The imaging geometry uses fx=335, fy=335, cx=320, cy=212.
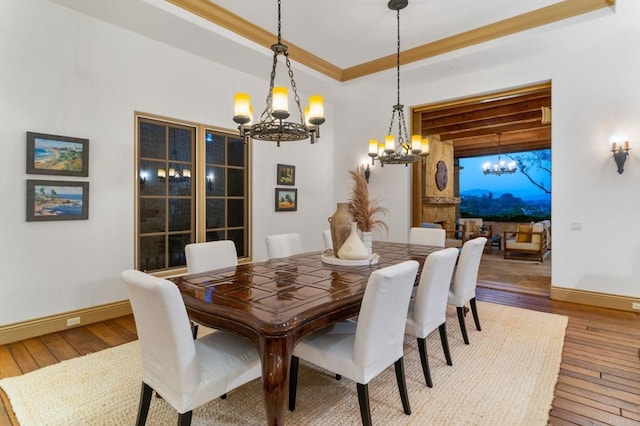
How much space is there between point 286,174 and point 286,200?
1.41 feet

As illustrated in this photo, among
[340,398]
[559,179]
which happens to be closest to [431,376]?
[340,398]

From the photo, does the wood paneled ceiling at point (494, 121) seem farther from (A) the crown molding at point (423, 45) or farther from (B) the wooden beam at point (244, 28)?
(B) the wooden beam at point (244, 28)

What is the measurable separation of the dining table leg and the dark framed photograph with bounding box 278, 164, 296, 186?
409 centimetres

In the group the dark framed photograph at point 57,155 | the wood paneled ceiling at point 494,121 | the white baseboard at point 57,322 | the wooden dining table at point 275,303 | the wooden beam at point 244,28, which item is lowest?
the white baseboard at point 57,322

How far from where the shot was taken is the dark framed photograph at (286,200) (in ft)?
17.7

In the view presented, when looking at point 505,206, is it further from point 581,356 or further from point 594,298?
point 581,356

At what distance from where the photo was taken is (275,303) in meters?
1.73

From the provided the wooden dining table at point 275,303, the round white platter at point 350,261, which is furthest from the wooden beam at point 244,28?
the round white platter at point 350,261

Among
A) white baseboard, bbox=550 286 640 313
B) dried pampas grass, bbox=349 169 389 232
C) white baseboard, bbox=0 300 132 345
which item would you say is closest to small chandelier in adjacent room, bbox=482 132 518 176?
white baseboard, bbox=550 286 640 313

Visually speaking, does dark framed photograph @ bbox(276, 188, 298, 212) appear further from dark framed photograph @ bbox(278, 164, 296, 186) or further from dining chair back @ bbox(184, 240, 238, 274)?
dining chair back @ bbox(184, 240, 238, 274)

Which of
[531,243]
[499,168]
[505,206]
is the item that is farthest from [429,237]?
[505,206]

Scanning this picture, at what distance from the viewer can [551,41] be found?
4.02 m

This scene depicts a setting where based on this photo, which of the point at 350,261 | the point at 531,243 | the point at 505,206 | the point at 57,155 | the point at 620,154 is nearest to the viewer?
the point at 350,261

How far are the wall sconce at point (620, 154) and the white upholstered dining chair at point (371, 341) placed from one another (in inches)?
141
